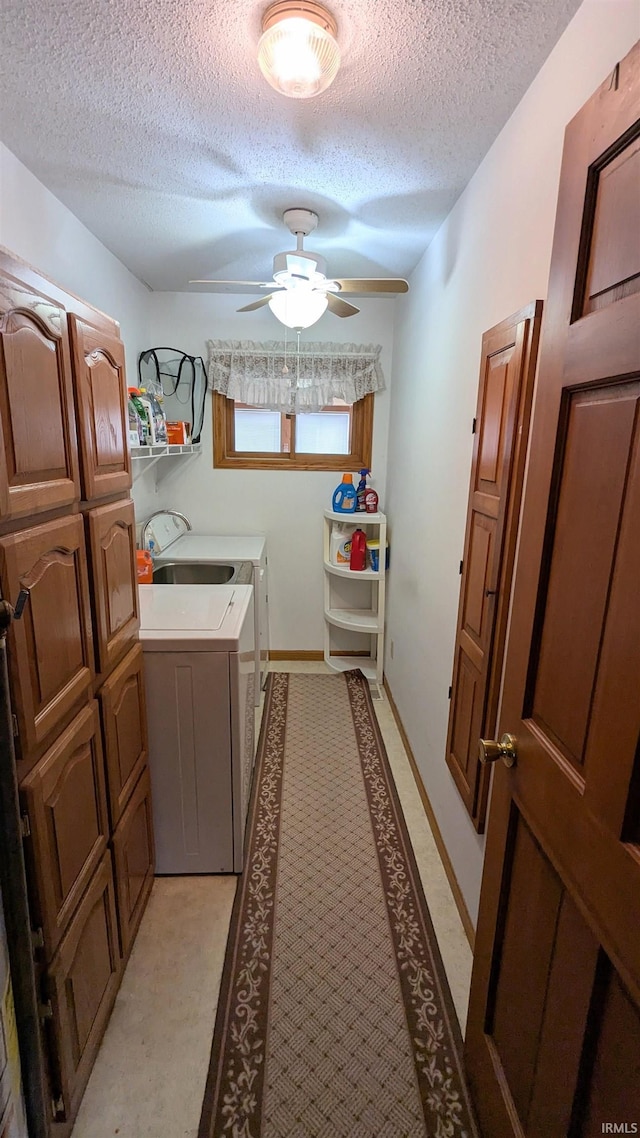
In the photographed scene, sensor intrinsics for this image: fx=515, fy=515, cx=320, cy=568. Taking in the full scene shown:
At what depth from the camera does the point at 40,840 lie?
96 cm

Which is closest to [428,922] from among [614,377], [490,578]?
[490,578]

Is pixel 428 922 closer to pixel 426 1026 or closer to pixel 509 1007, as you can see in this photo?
pixel 426 1026

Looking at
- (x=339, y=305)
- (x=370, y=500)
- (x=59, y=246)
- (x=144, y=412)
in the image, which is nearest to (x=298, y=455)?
(x=370, y=500)

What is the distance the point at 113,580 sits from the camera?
53.8 inches

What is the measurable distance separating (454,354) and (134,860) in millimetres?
2061

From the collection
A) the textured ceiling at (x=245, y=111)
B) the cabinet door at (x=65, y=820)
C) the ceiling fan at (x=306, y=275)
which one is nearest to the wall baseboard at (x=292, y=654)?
the ceiling fan at (x=306, y=275)

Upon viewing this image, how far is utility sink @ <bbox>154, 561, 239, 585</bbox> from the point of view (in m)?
2.86

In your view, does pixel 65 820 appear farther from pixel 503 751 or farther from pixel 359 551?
pixel 359 551

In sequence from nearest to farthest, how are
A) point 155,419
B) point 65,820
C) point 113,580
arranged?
point 65,820, point 113,580, point 155,419

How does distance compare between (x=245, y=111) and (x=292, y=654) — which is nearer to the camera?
(x=245, y=111)

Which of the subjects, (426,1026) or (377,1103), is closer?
(377,1103)

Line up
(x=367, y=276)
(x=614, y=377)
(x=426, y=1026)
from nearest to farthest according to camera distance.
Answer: (x=614, y=377)
(x=426, y=1026)
(x=367, y=276)

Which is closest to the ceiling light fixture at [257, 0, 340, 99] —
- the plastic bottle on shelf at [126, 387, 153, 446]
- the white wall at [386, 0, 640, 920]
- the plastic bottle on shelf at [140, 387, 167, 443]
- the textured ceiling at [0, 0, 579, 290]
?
the textured ceiling at [0, 0, 579, 290]

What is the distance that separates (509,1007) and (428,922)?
763 millimetres
